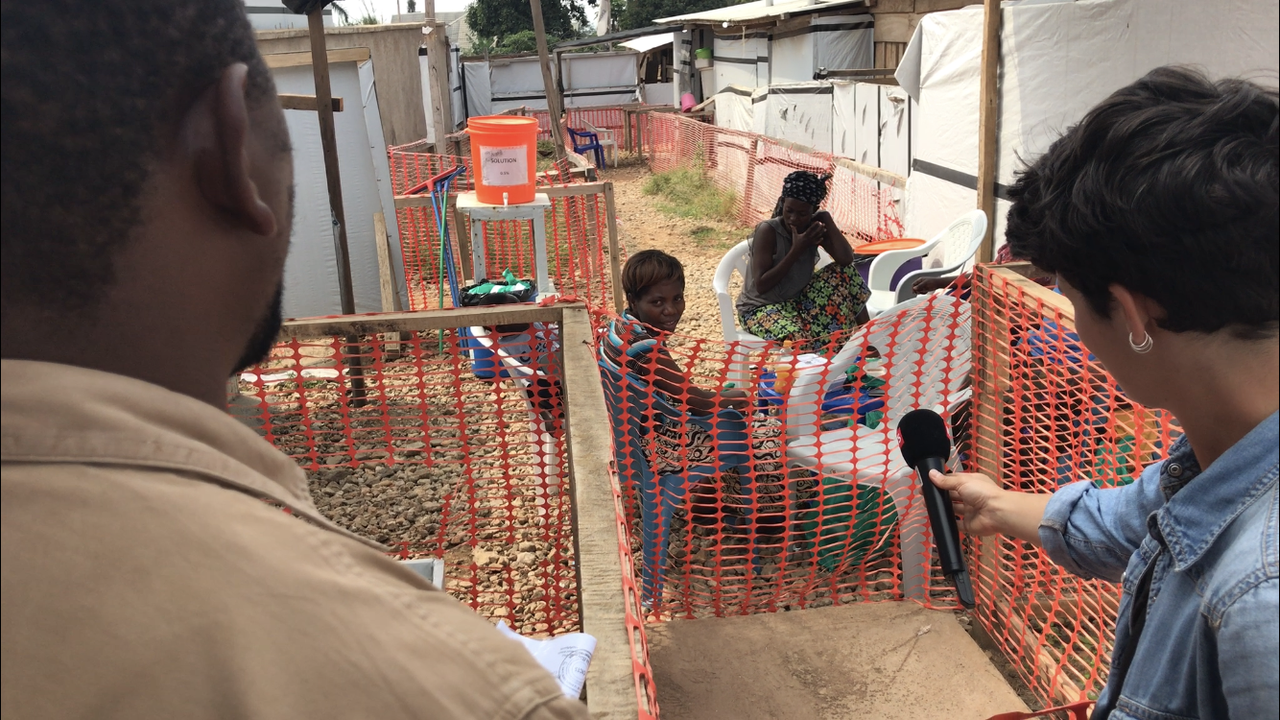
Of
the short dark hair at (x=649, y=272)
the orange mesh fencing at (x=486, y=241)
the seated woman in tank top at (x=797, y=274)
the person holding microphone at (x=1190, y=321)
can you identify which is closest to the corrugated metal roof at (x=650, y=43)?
the orange mesh fencing at (x=486, y=241)

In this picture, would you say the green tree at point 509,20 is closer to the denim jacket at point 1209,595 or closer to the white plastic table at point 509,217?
the white plastic table at point 509,217

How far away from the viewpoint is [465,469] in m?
4.41

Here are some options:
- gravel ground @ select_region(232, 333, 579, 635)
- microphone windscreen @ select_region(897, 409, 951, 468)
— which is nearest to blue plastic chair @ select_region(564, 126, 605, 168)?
gravel ground @ select_region(232, 333, 579, 635)

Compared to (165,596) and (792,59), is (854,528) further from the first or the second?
(792,59)

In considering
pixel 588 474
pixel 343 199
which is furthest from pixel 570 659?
pixel 343 199

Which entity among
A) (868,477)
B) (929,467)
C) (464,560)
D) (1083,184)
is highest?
(1083,184)

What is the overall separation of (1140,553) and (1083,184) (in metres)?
0.58

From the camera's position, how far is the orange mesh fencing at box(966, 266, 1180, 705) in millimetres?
2842

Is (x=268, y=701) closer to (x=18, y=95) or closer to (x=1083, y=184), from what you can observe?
(x=18, y=95)

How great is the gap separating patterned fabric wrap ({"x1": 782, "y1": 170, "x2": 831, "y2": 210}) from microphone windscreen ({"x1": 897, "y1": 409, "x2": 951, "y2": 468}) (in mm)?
3830

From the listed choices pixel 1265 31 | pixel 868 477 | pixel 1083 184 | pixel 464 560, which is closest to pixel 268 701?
pixel 1083 184

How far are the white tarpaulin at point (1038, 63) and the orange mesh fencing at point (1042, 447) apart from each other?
1477mm

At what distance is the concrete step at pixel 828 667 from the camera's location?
331 centimetres

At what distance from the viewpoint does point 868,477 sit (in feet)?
12.8
